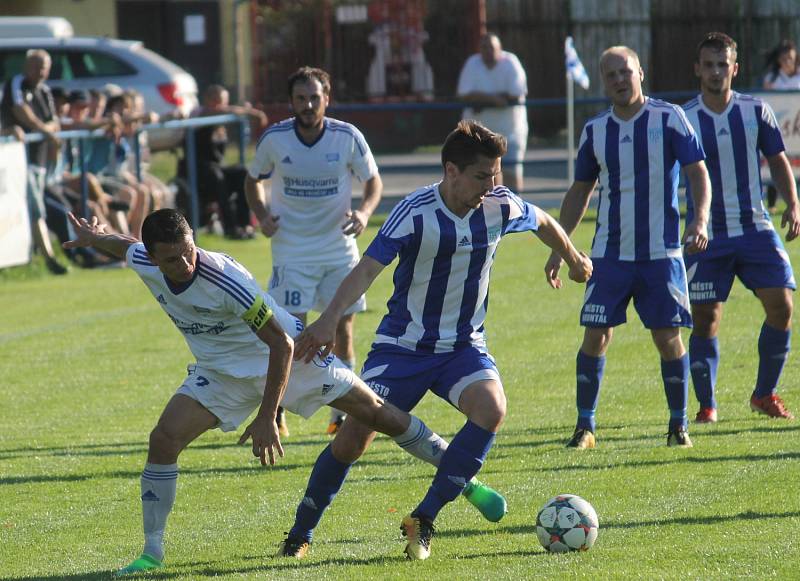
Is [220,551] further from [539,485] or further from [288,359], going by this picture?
[539,485]

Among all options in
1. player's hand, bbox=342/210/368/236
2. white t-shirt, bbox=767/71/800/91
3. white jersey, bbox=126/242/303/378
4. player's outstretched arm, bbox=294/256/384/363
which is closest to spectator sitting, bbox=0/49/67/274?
player's hand, bbox=342/210/368/236

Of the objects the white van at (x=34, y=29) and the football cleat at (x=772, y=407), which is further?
the white van at (x=34, y=29)

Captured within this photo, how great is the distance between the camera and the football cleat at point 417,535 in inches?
217

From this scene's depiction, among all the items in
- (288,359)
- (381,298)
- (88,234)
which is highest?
(88,234)

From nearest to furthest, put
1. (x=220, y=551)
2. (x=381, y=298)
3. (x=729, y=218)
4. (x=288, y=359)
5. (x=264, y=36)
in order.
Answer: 1. (x=288, y=359)
2. (x=220, y=551)
3. (x=729, y=218)
4. (x=381, y=298)
5. (x=264, y=36)

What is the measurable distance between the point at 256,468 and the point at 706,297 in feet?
8.71

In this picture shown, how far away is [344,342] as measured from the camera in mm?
8500

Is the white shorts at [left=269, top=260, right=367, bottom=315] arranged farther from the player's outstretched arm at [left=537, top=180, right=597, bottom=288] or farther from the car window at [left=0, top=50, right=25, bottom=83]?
the car window at [left=0, top=50, right=25, bottom=83]

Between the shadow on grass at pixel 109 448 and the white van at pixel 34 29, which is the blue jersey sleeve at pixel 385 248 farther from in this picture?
the white van at pixel 34 29

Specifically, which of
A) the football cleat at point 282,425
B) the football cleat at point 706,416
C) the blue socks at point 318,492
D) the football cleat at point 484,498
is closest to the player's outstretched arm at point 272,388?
the blue socks at point 318,492

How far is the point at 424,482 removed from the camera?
22.5ft

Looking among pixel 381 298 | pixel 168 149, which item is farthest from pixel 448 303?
pixel 168 149

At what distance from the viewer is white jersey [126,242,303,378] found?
5.50 m

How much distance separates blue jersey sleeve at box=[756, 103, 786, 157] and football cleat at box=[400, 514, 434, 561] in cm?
344
